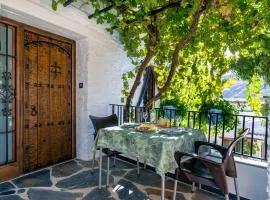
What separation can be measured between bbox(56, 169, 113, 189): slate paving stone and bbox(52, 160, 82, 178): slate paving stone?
177mm

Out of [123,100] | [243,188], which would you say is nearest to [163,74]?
[123,100]

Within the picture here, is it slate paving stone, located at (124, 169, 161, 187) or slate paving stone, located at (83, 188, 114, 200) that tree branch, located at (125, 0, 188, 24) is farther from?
slate paving stone, located at (83, 188, 114, 200)

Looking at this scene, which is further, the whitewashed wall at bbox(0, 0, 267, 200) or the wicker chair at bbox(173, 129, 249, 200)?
the whitewashed wall at bbox(0, 0, 267, 200)

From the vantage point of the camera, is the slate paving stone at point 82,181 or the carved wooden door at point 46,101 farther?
the carved wooden door at point 46,101

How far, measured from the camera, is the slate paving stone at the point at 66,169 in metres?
3.47

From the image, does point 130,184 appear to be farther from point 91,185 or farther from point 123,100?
point 123,100

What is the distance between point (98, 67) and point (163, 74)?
151cm

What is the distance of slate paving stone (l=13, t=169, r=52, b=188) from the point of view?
3043 mm

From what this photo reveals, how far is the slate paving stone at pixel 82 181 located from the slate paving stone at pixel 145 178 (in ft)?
1.07

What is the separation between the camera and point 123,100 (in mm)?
5043

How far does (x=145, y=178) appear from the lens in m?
3.38

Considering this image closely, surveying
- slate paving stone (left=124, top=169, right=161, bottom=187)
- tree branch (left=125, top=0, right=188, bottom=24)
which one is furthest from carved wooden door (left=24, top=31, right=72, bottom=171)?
tree branch (left=125, top=0, right=188, bottom=24)

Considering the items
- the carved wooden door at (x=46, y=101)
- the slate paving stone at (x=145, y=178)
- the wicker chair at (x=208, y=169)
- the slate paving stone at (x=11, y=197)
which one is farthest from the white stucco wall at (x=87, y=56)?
the wicker chair at (x=208, y=169)

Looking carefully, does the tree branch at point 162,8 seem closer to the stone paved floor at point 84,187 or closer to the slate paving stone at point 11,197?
the stone paved floor at point 84,187
